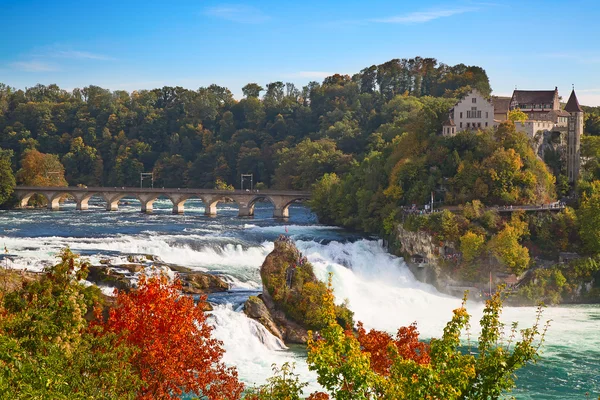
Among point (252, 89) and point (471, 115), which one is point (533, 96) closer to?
point (471, 115)

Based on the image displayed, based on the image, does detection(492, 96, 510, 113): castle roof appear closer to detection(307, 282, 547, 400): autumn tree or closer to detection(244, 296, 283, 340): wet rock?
detection(244, 296, 283, 340): wet rock

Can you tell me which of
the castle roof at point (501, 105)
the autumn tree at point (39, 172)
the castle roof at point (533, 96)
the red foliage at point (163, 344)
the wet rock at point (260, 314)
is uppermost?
the castle roof at point (533, 96)

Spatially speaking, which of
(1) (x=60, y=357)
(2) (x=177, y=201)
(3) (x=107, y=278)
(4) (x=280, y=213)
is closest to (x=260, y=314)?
(3) (x=107, y=278)

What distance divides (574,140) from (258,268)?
29.6 metres

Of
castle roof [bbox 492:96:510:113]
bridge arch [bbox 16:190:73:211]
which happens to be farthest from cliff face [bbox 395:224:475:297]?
bridge arch [bbox 16:190:73:211]

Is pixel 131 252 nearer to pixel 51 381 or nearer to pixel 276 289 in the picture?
pixel 276 289

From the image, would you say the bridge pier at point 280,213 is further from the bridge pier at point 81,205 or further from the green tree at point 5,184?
the green tree at point 5,184

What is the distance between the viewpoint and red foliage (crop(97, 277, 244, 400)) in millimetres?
20500

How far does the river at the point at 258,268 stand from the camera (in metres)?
36.2

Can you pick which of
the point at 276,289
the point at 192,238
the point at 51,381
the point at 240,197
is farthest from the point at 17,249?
the point at 51,381

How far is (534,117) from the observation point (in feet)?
232

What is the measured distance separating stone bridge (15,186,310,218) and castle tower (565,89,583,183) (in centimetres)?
2969

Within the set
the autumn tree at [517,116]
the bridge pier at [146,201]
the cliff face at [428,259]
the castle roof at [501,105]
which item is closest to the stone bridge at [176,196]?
the bridge pier at [146,201]

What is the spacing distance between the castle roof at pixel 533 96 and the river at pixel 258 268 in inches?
795
